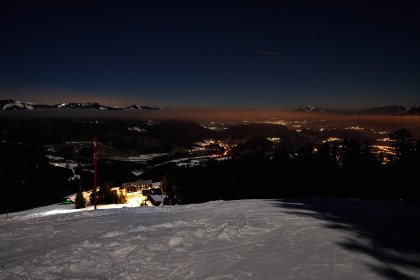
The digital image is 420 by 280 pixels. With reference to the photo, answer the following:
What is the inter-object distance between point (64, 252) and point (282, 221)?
261 inches

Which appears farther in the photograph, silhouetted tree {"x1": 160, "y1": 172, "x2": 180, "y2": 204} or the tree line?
silhouetted tree {"x1": 160, "y1": 172, "x2": 180, "y2": 204}

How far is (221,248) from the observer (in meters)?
7.86

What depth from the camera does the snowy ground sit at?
254 inches

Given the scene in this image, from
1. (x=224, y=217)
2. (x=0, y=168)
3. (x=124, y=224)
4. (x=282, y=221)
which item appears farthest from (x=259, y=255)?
(x=0, y=168)

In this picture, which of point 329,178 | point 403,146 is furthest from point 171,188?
point 403,146

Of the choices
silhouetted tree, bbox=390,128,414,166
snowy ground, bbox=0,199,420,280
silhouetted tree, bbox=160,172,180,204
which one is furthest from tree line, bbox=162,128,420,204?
snowy ground, bbox=0,199,420,280

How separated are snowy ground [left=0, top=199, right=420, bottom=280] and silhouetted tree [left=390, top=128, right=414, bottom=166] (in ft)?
147

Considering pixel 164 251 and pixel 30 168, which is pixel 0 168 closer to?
pixel 30 168

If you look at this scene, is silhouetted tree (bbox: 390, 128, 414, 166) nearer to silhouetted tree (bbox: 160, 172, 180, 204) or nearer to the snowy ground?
the snowy ground

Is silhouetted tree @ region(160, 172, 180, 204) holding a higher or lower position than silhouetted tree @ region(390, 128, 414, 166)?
lower

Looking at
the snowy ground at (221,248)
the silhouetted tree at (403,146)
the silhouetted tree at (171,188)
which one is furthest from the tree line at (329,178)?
the snowy ground at (221,248)

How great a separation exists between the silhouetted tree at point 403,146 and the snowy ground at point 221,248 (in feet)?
147

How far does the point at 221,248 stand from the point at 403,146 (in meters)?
52.6

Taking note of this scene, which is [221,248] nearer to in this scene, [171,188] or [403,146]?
[403,146]
